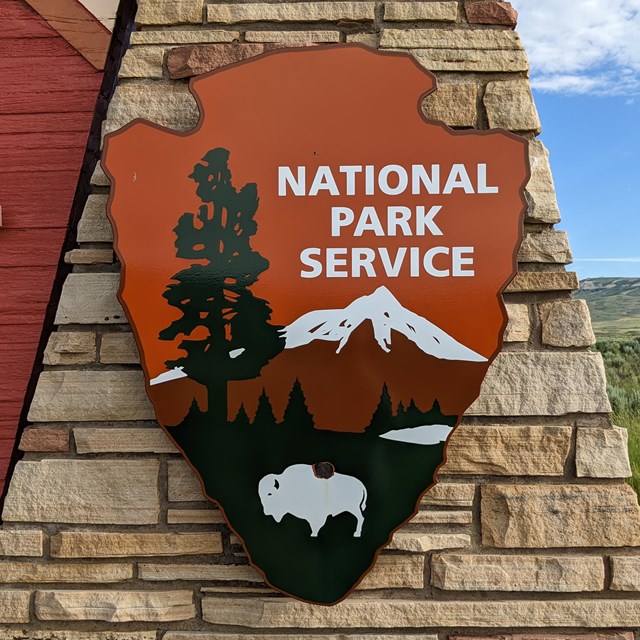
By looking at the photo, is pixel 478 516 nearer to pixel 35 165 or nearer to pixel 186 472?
pixel 186 472

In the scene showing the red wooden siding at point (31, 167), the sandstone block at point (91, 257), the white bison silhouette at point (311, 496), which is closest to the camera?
the white bison silhouette at point (311, 496)

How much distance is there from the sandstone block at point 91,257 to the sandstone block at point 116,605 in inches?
42.1

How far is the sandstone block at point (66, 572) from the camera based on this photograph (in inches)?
74.4

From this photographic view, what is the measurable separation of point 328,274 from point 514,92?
0.88 metres

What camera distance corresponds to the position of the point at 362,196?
1833mm

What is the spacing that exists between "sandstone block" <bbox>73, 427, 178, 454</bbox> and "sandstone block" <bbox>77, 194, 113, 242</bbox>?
25.0 inches

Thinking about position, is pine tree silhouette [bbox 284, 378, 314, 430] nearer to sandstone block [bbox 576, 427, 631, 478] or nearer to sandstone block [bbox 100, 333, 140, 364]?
sandstone block [bbox 100, 333, 140, 364]

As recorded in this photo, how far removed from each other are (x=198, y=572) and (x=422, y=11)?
1.97 metres

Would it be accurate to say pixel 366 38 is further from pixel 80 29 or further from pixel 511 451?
pixel 511 451

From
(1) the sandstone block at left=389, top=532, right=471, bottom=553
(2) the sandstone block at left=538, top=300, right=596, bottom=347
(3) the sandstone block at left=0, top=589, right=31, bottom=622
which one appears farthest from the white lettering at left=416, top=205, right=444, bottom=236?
(3) the sandstone block at left=0, top=589, right=31, bottom=622

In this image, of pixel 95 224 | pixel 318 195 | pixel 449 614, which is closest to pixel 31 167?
pixel 95 224

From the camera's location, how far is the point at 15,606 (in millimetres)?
1891

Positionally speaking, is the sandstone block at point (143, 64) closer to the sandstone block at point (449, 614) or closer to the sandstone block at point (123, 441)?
Result: the sandstone block at point (123, 441)

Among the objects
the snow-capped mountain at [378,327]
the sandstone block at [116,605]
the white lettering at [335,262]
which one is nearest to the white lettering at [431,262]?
the snow-capped mountain at [378,327]
